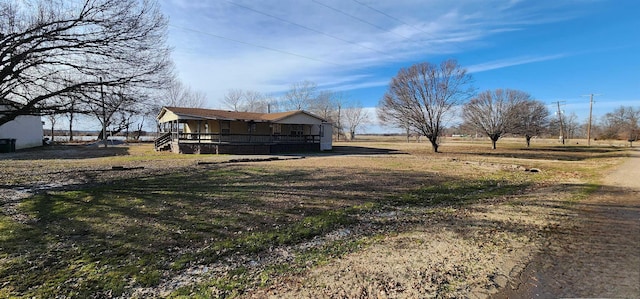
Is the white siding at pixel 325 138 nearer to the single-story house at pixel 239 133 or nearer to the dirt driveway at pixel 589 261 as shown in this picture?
the single-story house at pixel 239 133

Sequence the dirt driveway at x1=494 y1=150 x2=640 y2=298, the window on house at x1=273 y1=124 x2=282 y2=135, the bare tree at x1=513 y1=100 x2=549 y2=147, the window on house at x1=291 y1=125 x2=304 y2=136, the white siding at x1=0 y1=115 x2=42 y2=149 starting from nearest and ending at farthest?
the dirt driveway at x1=494 y1=150 x2=640 y2=298
the white siding at x1=0 y1=115 x2=42 y2=149
the window on house at x1=273 y1=124 x2=282 y2=135
the window on house at x1=291 y1=125 x2=304 y2=136
the bare tree at x1=513 y1=100 x2=549 y2=147

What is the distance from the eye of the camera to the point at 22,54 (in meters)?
6.92

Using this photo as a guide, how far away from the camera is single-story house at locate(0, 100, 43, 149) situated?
79.9 feet

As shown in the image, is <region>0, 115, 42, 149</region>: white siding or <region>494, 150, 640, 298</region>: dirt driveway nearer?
<region>494, 150, 640, 298</region>: dirt driveway

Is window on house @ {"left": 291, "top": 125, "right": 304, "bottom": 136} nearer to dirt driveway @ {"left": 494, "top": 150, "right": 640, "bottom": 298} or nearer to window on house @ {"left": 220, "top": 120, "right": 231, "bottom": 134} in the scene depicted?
window on house @ {"left": 220, "top": 120, "right": 231, "bottom": 134}

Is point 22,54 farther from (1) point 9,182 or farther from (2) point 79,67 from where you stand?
(1) point 9,182

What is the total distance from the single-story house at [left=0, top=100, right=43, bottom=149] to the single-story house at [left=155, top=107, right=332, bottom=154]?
1019 centimetres

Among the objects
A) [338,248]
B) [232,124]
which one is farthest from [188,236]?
[232,124]

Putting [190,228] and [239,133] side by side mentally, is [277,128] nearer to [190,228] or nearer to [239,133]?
[239,133]

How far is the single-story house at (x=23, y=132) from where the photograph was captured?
24352mm

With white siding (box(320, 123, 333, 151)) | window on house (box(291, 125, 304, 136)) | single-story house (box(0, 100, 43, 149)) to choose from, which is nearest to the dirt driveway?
white siding (box(320, 123, 333, 151))

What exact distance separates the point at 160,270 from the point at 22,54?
→ 7028 millimetres

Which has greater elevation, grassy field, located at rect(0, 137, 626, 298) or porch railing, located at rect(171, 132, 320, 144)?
porch railing, located at rect(171, 132, 320, 144)

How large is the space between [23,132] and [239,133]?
65.9ft
